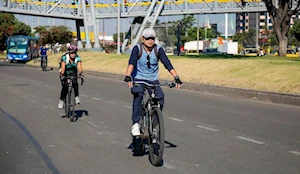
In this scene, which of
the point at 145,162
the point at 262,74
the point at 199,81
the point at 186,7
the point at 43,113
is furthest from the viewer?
the point at 186,7

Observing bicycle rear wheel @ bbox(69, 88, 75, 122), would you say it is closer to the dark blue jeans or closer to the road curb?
the dark blue jeans

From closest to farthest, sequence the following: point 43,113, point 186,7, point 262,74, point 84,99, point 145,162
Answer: point 145,162
point 43,113
point 84,99
point 262,74
point 186,7

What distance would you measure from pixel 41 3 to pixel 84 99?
4942cm

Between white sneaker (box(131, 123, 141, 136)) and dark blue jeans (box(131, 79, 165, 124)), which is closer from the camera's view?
dark blue jeans (box(131, 79, 165, 124))

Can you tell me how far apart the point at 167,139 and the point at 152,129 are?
2412 mm

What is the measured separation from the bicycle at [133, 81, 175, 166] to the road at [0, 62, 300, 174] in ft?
0.54

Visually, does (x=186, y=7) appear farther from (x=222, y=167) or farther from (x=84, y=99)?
(x=222, y=167)

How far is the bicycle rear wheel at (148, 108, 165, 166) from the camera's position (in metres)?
7.56

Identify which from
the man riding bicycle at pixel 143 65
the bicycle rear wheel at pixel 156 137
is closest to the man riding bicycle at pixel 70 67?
the man riding bicycle at pixel 143 65

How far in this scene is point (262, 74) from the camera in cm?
2247

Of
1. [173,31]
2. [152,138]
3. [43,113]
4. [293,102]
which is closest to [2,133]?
[43,113]

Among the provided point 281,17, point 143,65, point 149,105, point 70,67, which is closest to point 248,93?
point 70,67

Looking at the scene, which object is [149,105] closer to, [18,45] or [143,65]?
[143,65]

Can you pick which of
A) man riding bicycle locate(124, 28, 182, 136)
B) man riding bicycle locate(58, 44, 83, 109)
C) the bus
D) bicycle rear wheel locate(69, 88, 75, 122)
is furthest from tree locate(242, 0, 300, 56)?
the bus
